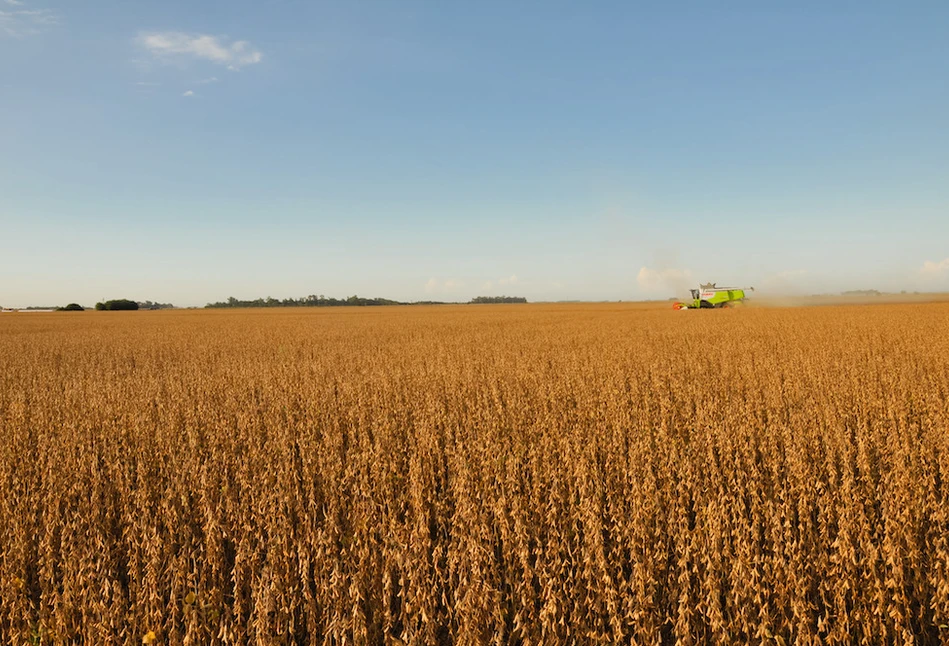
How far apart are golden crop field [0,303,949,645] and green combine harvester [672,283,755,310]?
31232mm

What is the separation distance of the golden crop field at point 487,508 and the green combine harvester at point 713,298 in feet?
102

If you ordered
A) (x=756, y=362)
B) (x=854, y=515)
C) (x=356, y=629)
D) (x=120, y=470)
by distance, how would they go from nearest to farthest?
(x=356, y=629), (x=854, y=515), (x=120, y=470), (x=756, y=362)

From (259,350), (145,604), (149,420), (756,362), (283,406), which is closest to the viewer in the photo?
(145,604)

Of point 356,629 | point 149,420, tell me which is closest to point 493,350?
point 149,420

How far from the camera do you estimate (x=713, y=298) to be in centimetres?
4081

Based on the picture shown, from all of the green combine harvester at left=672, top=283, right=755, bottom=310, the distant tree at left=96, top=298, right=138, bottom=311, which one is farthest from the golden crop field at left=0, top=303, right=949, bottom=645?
the distant tree at left=96, top=298, right=138, bottom=311

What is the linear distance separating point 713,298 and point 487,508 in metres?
40.6

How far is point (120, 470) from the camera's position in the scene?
5.27m

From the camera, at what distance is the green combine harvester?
40.6 m

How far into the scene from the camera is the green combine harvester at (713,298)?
40594 mm

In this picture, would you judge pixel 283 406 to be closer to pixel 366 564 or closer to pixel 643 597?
pixel 366 564

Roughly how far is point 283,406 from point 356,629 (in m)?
6.31

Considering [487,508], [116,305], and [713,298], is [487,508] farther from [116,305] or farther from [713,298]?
[116,305]

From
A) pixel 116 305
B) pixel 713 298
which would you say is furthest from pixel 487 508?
pixel 116 305
